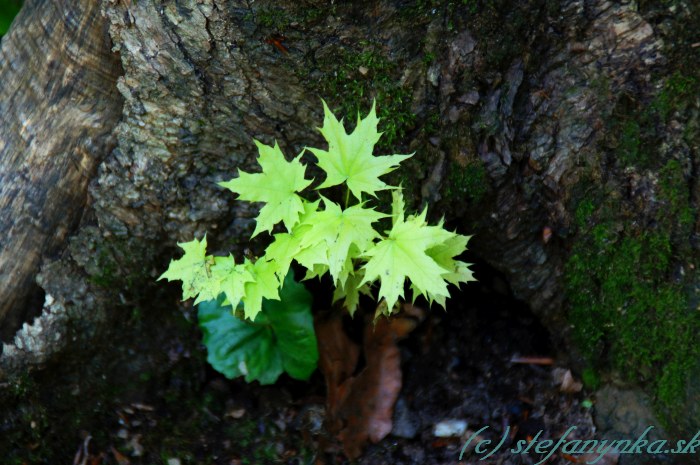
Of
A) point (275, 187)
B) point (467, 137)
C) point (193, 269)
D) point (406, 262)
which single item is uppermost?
point (467, 137)

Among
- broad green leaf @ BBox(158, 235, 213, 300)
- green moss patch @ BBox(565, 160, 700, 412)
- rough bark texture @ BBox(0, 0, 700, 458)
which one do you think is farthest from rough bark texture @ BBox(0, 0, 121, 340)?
green moss patch @ BBox(565, 160, 700, 412)

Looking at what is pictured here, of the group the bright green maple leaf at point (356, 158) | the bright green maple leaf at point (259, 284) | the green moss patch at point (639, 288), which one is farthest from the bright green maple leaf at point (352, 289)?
the green moss patch at point (639, 288)

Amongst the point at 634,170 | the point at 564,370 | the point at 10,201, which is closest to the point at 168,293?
the point at 10,201

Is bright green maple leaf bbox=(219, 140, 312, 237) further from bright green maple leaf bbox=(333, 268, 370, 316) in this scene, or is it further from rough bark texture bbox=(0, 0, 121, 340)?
rough bark texture bbox=(0, 0, 121, 340)

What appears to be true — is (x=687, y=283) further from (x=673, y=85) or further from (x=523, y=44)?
(x=523, y=44)

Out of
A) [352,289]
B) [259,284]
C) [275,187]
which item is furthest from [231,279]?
[352,289]

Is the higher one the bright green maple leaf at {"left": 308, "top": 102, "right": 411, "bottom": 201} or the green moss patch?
the bright green maple leaf at {"left": 308, "top": 102, "right": 411, "bottom": 201}

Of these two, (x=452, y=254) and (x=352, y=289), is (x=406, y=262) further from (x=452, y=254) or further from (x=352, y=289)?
(x=352, y=289)
